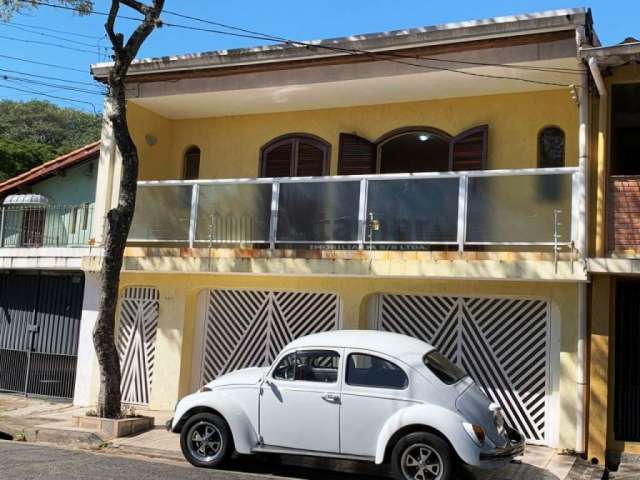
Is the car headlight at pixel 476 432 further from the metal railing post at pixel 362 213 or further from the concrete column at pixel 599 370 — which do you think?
the metal railing post at pixel 362 213

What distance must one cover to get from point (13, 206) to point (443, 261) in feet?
29.3

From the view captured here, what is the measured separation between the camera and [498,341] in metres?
10.5

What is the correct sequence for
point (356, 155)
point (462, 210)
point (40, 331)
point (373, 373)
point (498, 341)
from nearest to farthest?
point (373, 373)
point (462, 210)
point (498, 341)
point (356, 155)
point (40, 331)

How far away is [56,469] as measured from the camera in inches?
304

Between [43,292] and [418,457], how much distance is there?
30.7 feet

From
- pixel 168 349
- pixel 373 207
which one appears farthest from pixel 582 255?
pixel 168 349

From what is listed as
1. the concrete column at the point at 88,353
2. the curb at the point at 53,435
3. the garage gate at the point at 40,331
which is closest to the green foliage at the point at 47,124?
the garage gate at the point at 40,331

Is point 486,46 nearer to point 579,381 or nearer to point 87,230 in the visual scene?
point 579,381

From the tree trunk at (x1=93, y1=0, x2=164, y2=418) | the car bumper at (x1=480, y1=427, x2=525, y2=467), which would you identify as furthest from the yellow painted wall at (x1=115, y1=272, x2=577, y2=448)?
the car bumper at (x1=480, y1=427, x2=525, y2=467)

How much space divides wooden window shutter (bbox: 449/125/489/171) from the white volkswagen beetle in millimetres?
4243

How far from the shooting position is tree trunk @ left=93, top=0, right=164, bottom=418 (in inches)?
398

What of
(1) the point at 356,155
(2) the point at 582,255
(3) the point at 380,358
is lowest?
(3) the point at 380,358

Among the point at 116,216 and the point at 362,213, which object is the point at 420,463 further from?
the point at 116,216

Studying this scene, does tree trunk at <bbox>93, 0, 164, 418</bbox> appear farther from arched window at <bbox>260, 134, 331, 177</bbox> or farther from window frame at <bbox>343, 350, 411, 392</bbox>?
window frame at <bbox>343, 350, 411, 392</bbox>
